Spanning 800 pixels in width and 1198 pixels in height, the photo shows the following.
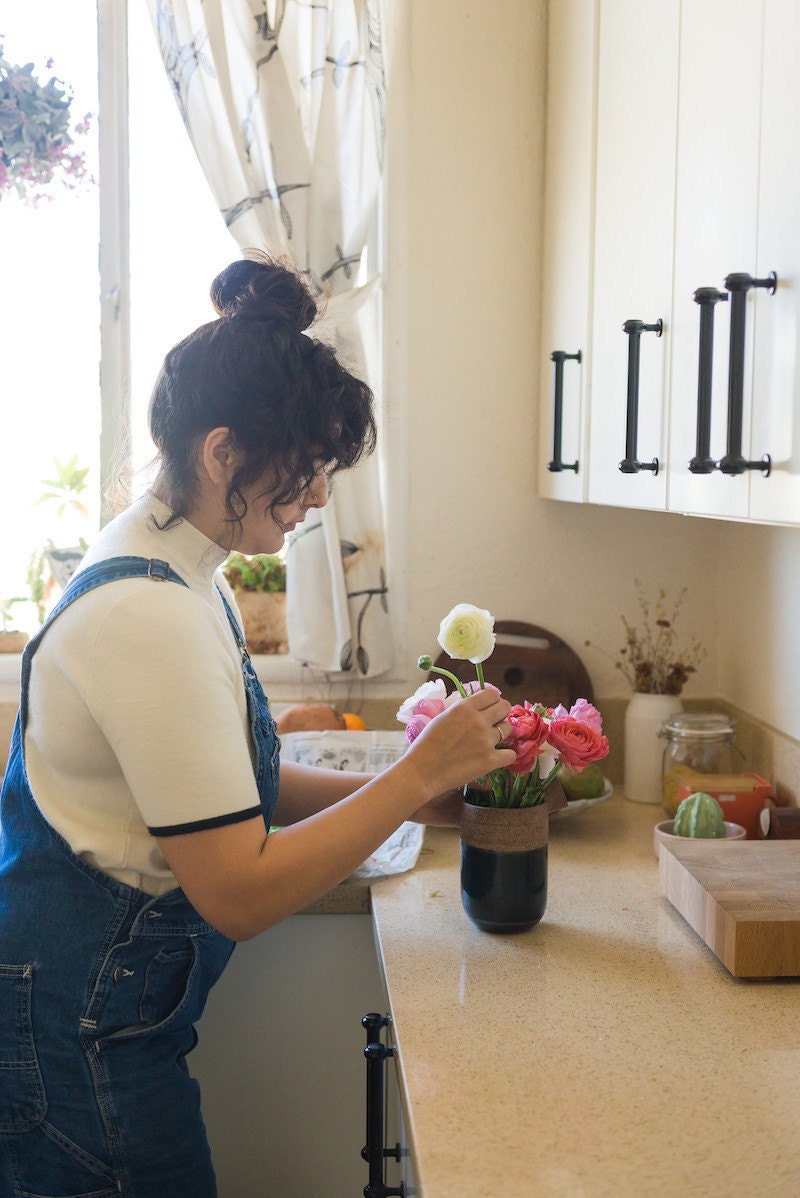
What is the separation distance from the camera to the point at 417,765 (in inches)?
43.9

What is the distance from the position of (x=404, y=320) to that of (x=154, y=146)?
55 centimetres

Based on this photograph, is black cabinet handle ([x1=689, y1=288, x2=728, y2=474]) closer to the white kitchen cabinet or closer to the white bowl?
the white kitchen cabinet

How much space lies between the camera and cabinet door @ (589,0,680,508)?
129 centimetres

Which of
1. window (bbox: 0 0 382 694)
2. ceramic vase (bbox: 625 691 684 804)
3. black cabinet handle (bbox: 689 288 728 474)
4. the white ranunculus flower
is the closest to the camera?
black cabinet handle (bbox: 689 288 728 474)

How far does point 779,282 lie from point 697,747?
0.94m

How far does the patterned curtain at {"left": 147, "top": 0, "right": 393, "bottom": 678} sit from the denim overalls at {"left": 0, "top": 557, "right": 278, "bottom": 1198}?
946 mm

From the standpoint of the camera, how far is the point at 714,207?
1.13 meters

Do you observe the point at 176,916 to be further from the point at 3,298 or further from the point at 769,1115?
the point at 3,298

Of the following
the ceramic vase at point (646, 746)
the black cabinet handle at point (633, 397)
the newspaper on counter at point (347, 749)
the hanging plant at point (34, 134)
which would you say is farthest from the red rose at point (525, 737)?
the hanging plant at point (34, 134)

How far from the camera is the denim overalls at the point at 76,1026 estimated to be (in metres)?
1.08

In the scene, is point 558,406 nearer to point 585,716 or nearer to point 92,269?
point 585,716

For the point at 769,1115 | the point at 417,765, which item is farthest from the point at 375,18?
the point at 769,1115

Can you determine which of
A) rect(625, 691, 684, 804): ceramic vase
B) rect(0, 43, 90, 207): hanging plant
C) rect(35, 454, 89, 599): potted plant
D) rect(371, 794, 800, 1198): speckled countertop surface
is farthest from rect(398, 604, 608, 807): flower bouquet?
rect(0, 43, 90, 207): hanging plant

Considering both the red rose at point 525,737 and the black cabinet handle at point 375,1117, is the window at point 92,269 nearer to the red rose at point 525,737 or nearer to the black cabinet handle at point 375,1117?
the red rose at point 525,737
